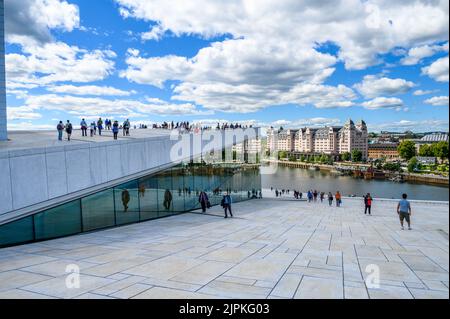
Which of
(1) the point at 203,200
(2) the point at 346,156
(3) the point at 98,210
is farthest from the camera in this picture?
(2) the point at 346,156

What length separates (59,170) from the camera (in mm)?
10844

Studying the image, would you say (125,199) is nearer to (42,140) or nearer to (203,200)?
(42,140)

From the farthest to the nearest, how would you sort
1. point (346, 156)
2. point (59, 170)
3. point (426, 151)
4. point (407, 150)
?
point (346, 156) → point (407, 150) → point (426, 151) → point (59, 170)

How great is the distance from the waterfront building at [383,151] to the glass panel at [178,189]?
16098 cm

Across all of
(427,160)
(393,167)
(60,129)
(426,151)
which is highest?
(60,129)

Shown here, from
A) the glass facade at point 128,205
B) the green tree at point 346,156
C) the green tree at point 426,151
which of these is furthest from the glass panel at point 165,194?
the green tree at point 346,156

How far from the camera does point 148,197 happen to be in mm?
16125

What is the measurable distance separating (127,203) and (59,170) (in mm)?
4233

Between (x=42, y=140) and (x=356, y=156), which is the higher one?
(x=42, y=140)

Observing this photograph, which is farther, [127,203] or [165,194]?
[165,194]

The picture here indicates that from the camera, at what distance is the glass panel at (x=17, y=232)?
31.5 feet

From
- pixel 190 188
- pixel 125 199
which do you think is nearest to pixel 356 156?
pixel 190 188

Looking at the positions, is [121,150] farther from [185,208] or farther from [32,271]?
[32,271]

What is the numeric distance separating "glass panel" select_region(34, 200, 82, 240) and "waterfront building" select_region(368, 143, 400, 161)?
555 feet
